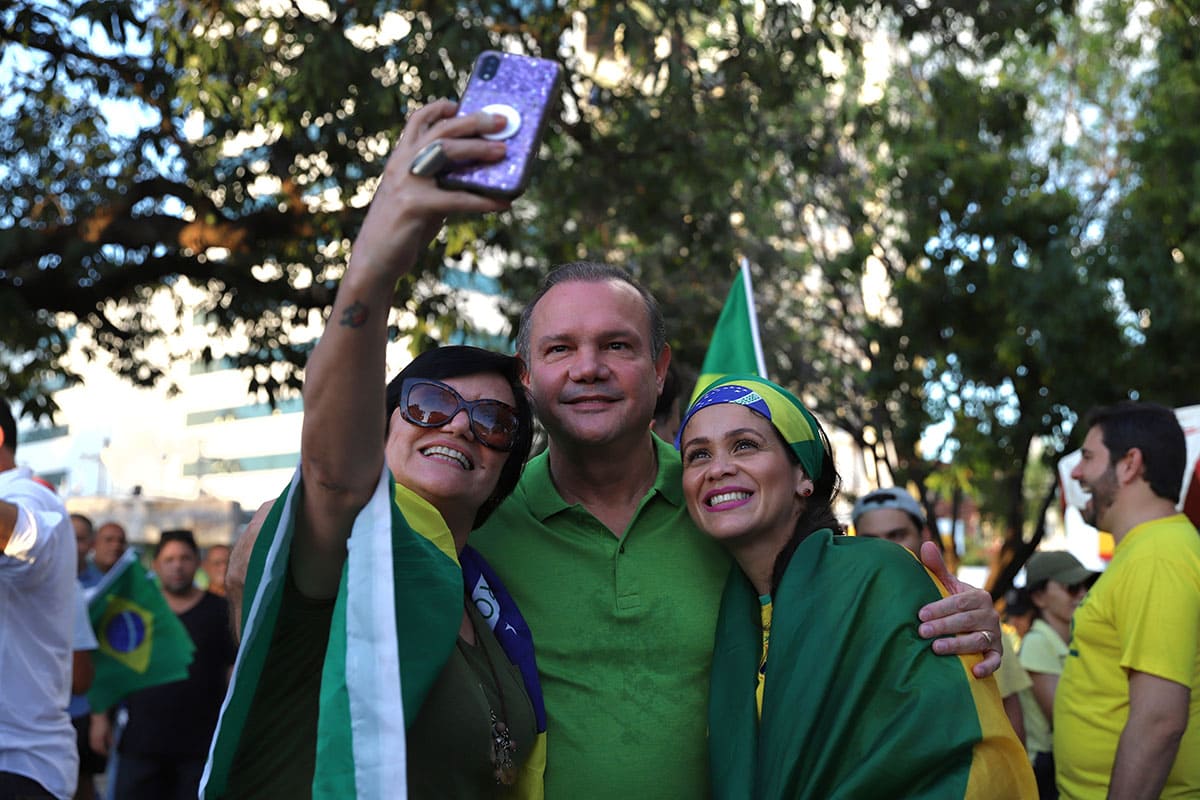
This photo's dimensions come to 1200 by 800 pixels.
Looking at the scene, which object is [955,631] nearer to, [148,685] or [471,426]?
[471,426]

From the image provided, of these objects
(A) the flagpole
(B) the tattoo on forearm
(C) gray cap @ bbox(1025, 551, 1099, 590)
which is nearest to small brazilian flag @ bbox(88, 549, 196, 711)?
(A) the flagpole

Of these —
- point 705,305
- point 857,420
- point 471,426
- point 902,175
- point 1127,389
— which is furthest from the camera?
point 857,420

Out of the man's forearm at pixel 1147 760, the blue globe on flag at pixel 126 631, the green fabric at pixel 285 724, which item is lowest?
the man's forearm at pixel 1147 760

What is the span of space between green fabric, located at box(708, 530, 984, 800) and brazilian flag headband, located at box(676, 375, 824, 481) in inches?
12.8

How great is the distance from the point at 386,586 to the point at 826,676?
3.51ft

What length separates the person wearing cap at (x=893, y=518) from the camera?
605 centimetres

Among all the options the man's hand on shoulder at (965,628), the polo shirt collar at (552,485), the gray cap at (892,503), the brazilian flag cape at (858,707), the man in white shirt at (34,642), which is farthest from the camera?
the gray cap at (892,503)

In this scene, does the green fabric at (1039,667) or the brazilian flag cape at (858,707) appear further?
the green fabric at (1039,667)

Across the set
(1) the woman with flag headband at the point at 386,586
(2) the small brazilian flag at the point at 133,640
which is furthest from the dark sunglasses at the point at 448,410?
(2) the small brazilian flag at the point at 133,640

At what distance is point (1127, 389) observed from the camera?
1327 cm

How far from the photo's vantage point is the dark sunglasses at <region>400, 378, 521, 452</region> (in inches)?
104

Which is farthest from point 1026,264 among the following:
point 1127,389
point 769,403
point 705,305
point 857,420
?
point 769,403

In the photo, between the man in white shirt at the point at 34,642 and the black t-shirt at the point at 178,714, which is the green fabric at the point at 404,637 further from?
the black t-shirt at the point at 178,714

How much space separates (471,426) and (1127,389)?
12014 millimetres
